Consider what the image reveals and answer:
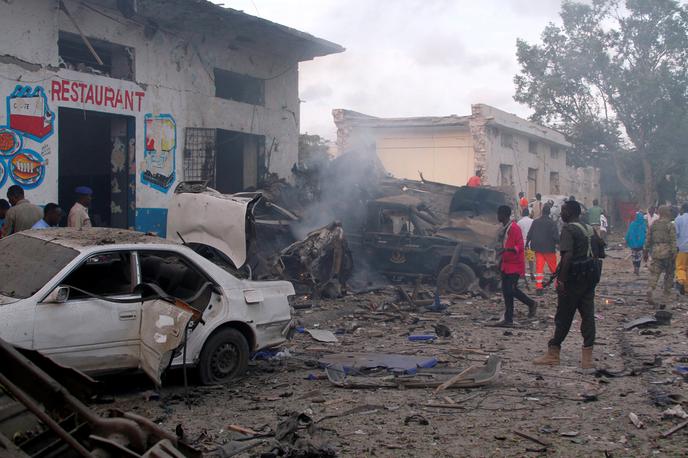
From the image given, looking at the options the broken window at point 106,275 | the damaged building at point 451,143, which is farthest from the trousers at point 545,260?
the damaged building at point 451,143

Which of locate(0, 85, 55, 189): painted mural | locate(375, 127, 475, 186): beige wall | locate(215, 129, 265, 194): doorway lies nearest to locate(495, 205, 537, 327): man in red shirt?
locate(215, 129, 265, 194): doorway

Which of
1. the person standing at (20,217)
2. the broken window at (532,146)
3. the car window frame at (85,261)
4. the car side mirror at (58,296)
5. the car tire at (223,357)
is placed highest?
the broken window at (532,146)

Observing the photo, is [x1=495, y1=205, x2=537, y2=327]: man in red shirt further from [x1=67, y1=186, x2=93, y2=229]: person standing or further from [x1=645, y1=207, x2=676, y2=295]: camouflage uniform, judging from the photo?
[x1=67, y1=186, x2=93, y2=229]: person standing

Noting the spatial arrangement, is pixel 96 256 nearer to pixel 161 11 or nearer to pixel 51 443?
pixel 51 443

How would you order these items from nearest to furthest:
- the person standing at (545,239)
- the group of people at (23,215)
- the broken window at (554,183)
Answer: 1. the group of people at (23,215)
2. the person standing at (545,239)
3. the broken window at (554,183)

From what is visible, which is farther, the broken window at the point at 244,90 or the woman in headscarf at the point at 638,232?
the woman in headscarf at the point at 638,232

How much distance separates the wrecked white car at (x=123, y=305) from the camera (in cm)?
554

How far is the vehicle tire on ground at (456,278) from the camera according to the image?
1360cm

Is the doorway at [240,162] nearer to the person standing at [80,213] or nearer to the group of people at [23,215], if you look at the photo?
the person standing at [80,213]

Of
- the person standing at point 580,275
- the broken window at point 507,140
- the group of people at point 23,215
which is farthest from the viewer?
the broken window at point 507,140

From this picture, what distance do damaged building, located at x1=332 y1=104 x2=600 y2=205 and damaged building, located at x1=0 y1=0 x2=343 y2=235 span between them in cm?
926

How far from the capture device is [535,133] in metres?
30.5

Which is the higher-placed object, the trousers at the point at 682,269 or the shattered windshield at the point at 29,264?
the shattered windshield at the point at 29,264

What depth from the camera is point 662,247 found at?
1291cm
